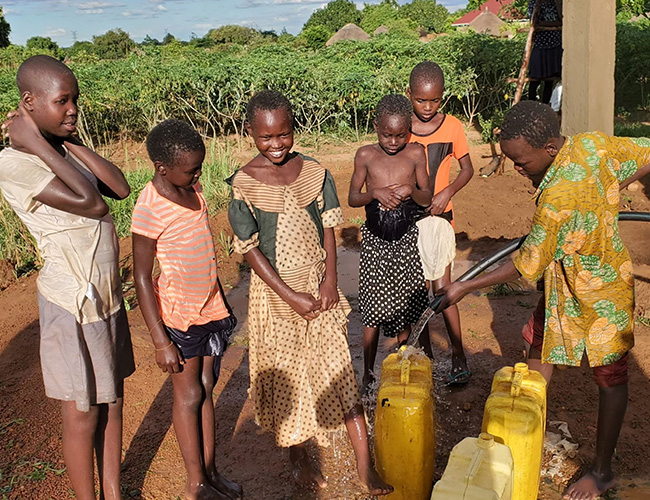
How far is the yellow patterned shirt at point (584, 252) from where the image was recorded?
2.26 metres

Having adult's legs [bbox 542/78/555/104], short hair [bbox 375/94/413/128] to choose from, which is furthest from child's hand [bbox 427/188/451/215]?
adult's legs [bbox 542/78/555/104]

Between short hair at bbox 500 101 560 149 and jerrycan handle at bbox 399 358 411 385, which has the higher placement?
short hair at bbox 500 101 560 149

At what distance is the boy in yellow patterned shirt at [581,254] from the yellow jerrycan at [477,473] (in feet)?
2.32

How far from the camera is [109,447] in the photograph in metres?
2.50

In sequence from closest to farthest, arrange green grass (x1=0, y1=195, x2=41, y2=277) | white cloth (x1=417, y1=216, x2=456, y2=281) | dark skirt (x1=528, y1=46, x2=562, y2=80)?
white cloth (x1=417, y1=216, x2=456, y2=281) < green grass (x1=0, y1=195, x2=41, y2=277) < dark skirt (x1=528, y1=46, x2=562, y2=80)

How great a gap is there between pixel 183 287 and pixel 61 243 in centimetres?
48

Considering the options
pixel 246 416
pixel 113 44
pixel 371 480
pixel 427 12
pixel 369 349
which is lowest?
pixel 246 416

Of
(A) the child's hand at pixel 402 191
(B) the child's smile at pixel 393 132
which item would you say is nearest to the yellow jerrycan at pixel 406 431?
(A) the child's hand at pixel 402 191

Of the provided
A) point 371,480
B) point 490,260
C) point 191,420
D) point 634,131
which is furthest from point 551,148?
point 634,131

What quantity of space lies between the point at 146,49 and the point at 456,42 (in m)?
6.53

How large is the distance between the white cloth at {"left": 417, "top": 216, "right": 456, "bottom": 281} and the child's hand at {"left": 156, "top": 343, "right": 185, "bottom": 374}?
1494mm

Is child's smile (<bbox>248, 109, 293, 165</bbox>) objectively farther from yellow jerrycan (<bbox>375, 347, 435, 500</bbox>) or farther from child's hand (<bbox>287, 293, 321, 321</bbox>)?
yellow jerrycan (<bbox>375, 347, 435, 500</bbox>)

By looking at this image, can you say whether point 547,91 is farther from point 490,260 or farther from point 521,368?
point 521,368

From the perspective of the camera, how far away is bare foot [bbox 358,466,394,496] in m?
2.54
